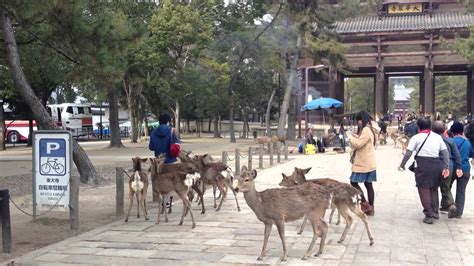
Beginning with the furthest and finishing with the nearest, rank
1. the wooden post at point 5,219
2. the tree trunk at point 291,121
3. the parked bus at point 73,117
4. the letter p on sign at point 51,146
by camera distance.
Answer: the parked bus at point 73,117 < the tree trunk at point 291,121 < the letter p on sign at point 51,146 < the wooden post at point 5,219

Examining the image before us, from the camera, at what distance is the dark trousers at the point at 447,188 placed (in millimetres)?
8988

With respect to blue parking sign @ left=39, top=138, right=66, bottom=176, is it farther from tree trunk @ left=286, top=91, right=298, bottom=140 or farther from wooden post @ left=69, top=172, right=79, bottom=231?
tree trunk @ left=286, top=91, right=298, bottom=140

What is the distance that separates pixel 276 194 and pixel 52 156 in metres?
4.22

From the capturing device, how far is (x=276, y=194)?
21.0 ft

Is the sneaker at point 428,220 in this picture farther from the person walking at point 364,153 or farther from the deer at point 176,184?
the deer at point 176,184

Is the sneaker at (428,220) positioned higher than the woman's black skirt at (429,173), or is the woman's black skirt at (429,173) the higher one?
the woman's black skirt at (429,173)

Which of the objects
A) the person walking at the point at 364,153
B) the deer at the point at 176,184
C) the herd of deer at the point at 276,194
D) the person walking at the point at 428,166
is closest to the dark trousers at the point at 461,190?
the person walking at the point at 428,166

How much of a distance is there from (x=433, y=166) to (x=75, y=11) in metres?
7.27

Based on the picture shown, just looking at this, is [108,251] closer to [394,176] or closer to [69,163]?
[69,163]

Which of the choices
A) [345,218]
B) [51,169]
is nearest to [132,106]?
[51,169]

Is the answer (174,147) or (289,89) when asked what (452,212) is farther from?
(289,89)

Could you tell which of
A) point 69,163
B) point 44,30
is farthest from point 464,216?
point 44,30

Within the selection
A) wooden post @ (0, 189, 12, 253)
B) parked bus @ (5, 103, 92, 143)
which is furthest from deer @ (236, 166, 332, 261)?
parked bus @ (5, 103, 92, 143)

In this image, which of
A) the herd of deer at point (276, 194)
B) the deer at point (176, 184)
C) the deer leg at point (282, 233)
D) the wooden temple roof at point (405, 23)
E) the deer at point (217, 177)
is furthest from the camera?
the wooden temple roof at point (405, 23)
